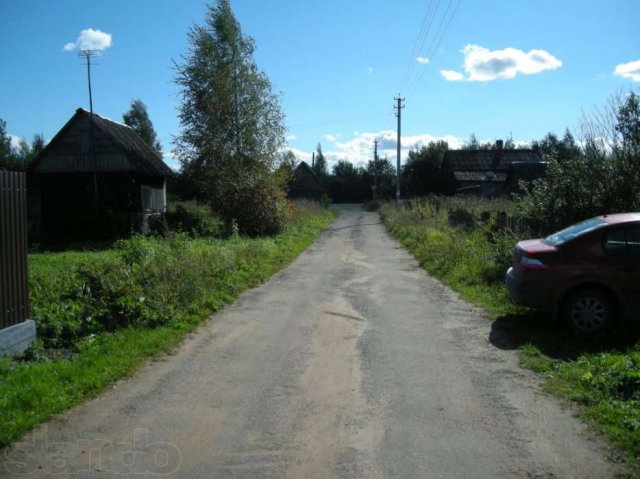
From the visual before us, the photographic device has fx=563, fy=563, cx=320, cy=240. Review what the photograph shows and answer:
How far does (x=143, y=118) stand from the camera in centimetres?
6788

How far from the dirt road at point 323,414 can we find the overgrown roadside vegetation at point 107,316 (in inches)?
11.5

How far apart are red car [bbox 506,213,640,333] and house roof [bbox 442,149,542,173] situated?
46731 millimetres

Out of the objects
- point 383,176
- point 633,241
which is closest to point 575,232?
point 633,241

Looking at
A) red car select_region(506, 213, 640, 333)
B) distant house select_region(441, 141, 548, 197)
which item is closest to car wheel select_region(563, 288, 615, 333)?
red car select_region(506, 213, 640, 333)

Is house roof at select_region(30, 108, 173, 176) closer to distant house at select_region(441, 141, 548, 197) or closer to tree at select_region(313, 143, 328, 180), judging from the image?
distant house at select_region(441, 141, 548, 197)

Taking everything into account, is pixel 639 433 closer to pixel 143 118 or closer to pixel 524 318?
pixel 524 318

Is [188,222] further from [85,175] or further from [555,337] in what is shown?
[555,337]

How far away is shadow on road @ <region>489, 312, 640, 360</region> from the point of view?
707 centimetres

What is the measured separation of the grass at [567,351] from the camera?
482 cm

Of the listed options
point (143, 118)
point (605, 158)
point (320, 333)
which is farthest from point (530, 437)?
point (143, 118)

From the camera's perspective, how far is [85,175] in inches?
1109

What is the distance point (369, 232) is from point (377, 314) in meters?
21.2

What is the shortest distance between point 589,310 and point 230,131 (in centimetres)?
2146

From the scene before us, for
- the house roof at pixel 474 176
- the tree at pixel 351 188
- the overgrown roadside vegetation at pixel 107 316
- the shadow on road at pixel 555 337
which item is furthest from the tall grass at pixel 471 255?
the tree at pixel 351 188
